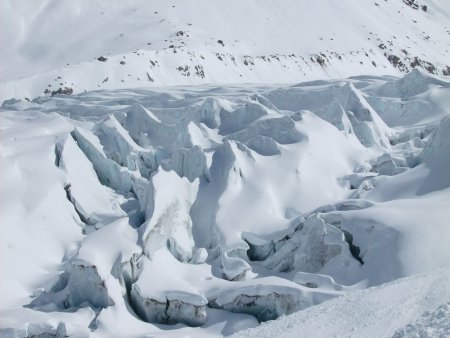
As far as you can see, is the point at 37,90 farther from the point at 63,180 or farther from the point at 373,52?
the point at 373,52

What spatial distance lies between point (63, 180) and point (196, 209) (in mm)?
4356

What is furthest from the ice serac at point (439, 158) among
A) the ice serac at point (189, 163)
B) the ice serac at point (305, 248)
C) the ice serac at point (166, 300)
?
the ice serac at point (166, 300)

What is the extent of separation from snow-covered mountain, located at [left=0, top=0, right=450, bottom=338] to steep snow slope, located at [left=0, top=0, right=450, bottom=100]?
11.1 meters

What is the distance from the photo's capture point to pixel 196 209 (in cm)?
1817

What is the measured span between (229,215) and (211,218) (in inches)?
21.5

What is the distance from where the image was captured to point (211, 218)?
17.5 metres

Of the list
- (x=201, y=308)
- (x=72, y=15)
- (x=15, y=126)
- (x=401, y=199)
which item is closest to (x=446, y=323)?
(x=201, y=308)

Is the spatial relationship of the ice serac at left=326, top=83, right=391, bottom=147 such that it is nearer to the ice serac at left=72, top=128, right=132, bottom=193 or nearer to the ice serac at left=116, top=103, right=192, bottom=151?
the ice serac at left=116, top=103, right=192, bottom=151

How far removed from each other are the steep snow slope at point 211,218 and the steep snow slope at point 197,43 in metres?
20.1

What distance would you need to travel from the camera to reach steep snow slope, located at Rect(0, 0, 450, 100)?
45.2 m

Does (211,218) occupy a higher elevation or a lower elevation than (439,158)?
lower

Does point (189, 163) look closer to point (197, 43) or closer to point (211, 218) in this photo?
point (211, 218)

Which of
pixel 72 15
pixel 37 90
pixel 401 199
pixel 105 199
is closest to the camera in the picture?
pixel 401 199

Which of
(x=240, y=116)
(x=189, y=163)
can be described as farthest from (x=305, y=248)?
(x=240, y=116)
